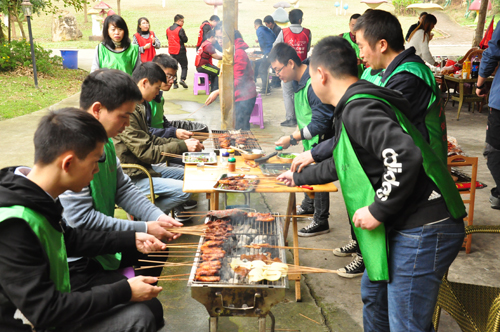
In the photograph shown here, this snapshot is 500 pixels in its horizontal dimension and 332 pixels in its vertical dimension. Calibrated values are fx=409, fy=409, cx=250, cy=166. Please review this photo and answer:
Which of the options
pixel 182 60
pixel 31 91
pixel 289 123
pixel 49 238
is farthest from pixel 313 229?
pixel 31 91

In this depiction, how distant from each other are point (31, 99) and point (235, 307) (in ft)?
39.8

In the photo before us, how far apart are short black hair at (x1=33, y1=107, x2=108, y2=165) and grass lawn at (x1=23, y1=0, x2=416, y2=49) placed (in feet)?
91.1

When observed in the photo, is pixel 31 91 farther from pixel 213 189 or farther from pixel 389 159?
pixel 389 159

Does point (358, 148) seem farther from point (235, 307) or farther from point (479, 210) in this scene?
point (479, 210)

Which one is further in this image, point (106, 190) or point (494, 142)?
point (494, 142)

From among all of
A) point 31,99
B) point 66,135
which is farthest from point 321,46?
point 31,99

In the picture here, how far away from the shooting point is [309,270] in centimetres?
261

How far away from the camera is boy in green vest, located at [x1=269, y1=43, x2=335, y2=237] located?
4.53 meters

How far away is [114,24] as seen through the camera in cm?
634

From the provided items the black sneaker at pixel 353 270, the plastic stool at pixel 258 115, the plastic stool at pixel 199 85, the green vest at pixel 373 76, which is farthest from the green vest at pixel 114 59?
the plastic stool at pixel 199 85

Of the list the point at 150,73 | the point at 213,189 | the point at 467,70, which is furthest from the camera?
the point at 467,70

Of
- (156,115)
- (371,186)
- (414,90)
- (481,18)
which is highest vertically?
(481,18)

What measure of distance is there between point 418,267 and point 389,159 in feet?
2.21

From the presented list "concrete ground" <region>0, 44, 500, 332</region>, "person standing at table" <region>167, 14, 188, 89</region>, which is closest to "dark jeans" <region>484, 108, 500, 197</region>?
"concrete ground" <region>0, 44, 500, 332</region>
